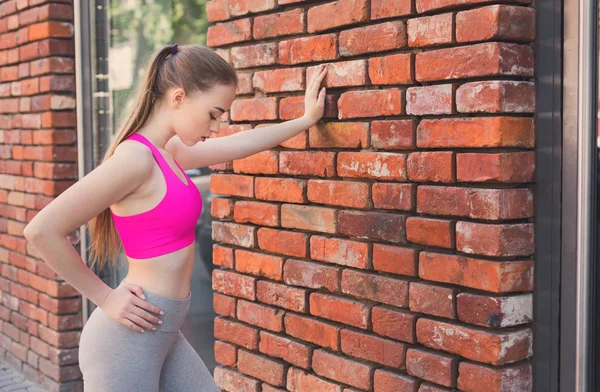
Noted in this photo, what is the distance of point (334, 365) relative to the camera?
3.00 m

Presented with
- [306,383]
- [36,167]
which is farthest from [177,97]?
[36,167]

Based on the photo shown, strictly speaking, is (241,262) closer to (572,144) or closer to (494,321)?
(494,321)

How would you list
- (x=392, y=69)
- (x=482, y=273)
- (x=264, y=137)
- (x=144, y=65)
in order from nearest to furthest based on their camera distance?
Answer: (x=482, y=273)
(x=392, y=69)
(x=264, y=137)
(x=144, y=65)

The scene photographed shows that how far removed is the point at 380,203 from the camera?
2781 millimetres

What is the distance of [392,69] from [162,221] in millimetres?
858

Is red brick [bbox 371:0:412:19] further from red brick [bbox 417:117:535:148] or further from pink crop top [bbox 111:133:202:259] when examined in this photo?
pink crop top [bbox 111:133:202:259]

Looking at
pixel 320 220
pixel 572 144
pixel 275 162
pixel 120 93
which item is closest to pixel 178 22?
pixel 120 93

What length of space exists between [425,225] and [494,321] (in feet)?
1.18

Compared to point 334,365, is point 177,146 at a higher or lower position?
higher

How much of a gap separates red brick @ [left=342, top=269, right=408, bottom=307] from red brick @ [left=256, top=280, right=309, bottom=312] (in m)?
0.25

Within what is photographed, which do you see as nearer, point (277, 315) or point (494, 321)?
point (494, 321)

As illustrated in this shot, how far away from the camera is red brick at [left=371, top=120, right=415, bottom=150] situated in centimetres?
266

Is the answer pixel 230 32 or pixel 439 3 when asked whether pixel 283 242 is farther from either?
pixel 439 3

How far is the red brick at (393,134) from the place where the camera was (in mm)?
2656
